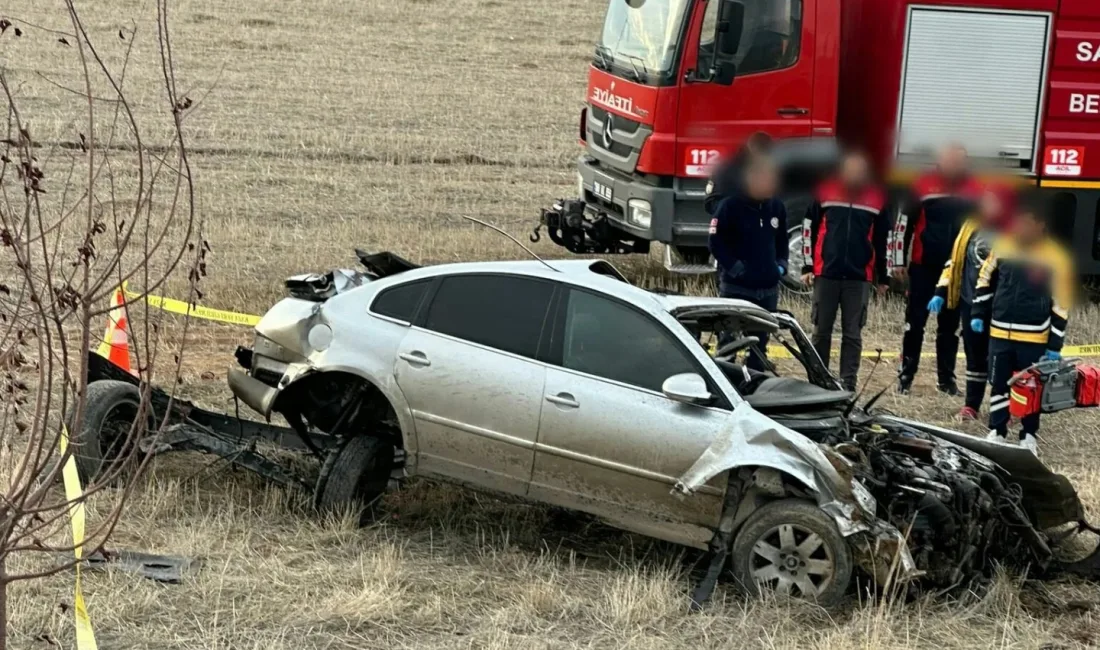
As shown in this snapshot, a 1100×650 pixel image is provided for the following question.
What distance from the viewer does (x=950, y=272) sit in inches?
388

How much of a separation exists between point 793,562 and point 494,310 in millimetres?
1890

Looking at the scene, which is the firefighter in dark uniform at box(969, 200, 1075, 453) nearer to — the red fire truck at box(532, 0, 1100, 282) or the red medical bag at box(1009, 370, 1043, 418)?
the red medical bag at box(1009, 370, 1043, 418)

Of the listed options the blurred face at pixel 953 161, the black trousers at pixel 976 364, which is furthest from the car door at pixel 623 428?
the blurred face at pixel 953 161

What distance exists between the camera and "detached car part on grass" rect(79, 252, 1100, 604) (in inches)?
247

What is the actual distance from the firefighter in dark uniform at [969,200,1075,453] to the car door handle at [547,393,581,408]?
3.31 m

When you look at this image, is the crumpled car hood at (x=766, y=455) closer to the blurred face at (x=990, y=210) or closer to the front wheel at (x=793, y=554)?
the front wheel at (x=793, y=554)

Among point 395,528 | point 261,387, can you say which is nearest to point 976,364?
point 395,528

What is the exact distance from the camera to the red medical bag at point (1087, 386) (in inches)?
332

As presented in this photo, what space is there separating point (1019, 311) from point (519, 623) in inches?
168

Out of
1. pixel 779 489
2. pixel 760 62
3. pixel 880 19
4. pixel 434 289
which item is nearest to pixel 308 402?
pixel 434 289

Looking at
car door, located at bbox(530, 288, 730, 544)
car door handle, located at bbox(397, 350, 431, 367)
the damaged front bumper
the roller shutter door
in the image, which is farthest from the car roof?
the roller shutter door

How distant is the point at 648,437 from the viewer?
6434 millimetres

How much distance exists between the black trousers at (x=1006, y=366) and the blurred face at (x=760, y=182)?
172 cm

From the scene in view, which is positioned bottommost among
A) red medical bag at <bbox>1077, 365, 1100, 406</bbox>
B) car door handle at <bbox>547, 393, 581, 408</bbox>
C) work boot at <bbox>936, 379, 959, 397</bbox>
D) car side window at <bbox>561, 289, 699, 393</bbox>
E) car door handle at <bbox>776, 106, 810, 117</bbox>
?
work boot at <bbox>936, 379, 959, 397</bbox>
